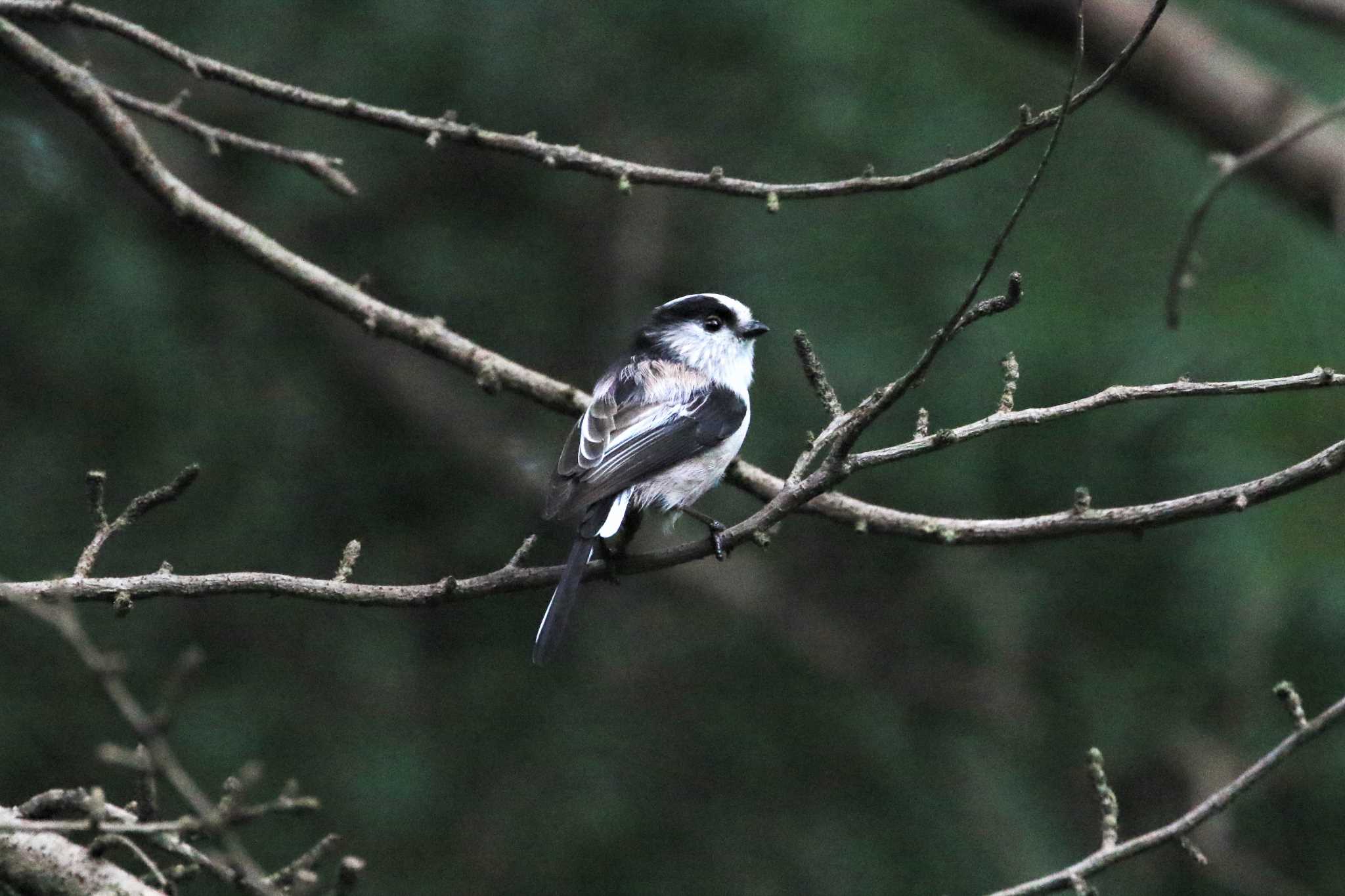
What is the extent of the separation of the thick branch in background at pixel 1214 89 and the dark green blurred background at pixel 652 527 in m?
0.35

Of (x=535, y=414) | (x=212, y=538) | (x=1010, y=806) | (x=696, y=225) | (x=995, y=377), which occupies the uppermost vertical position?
(x=696, y=225)

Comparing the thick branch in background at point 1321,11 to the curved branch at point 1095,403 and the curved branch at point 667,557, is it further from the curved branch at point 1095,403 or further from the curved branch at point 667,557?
the curved branch at point 1095,403

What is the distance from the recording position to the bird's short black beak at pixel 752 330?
5.32m

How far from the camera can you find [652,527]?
7664 mm

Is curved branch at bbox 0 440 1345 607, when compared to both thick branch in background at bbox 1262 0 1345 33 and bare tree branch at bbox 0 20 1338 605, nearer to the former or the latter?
bare tree branch at bbox 0 20 1338 605

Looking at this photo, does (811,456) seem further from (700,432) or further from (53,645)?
(53,645)

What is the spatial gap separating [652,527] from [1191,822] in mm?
5031

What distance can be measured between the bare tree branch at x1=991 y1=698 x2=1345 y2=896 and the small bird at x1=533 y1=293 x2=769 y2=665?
988 millimetres

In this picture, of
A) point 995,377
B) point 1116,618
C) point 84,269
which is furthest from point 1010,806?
point 84,269

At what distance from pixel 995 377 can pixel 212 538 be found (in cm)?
354

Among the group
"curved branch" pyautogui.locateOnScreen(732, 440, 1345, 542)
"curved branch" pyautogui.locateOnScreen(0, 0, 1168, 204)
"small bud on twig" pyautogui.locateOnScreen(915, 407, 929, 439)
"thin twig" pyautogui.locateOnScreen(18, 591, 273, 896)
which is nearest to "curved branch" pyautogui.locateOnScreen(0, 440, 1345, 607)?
"curved branch" pyautogui.locateOnScreen(732, 440, 1345, 542)

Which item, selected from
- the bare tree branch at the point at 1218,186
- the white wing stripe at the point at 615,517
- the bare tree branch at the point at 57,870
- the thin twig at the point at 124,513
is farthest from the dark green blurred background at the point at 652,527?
the bare tree branch at the point at 57,870

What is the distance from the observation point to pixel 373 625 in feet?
25.0

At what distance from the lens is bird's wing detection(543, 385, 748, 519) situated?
4121mm
